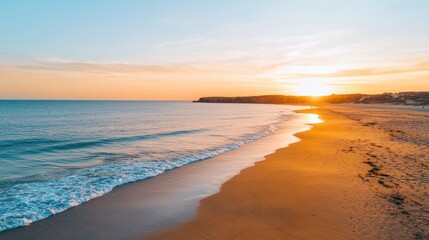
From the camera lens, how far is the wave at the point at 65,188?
23.0ft

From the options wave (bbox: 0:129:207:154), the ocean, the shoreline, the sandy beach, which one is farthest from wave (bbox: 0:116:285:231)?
wave (bbox: 0:129:207:154)

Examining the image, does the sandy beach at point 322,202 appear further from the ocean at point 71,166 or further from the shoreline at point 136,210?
the ocean at point 71,166

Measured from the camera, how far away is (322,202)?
7.52 m

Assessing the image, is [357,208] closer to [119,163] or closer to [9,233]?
[9,233]

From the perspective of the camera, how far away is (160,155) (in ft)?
49.5

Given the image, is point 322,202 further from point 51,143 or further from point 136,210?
point 51,143

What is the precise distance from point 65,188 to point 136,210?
131 inches

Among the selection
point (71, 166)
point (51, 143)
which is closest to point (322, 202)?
point (71, 166)

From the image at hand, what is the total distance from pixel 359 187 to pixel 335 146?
856 centimetres

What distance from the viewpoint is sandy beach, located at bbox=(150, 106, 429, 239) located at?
5.83 m

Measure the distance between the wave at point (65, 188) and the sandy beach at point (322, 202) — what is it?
344 centimetres

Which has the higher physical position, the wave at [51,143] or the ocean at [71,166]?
the wave at [51,143]

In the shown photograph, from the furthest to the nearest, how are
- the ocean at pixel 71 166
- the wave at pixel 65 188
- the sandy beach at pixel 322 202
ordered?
1. the ocean at pixel 71 166
2. the wave at pixel 65 188
3. the sandy beach at pixel 322 202

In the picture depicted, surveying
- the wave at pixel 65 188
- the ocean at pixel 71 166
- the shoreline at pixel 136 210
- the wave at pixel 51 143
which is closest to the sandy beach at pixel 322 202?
the shoreline at pixel 136 210
